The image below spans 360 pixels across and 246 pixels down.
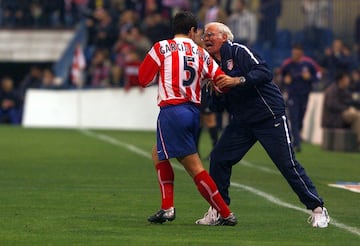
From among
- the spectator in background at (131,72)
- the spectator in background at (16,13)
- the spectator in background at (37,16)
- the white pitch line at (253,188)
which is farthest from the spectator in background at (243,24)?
the spectator in background at (16,13)

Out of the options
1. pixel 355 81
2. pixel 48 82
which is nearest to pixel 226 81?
pixel 355 81

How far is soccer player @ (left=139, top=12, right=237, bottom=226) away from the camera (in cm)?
1178

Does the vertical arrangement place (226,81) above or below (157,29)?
above

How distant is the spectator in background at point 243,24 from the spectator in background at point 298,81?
878 centimetres

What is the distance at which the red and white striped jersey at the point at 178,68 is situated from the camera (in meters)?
11.8

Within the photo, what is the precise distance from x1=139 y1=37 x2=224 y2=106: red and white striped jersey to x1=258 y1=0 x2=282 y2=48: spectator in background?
866 inches

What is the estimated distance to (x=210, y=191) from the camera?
11.8 metres

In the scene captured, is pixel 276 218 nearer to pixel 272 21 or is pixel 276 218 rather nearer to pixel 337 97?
pixel 337 97

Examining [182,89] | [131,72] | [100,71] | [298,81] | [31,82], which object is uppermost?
[182,89]

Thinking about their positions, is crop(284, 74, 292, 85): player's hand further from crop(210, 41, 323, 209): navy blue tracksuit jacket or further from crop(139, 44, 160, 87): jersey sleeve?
crop(139, 44, 160, 87): jersey sleeve

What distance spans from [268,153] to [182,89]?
1.03 meters

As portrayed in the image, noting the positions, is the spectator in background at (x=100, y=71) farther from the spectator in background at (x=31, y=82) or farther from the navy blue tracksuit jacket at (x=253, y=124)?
the navy blue tracksuit jacket at (x=253, y=124)

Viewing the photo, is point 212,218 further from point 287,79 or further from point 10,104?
point 10,104

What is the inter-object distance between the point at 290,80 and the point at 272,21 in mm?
8593
